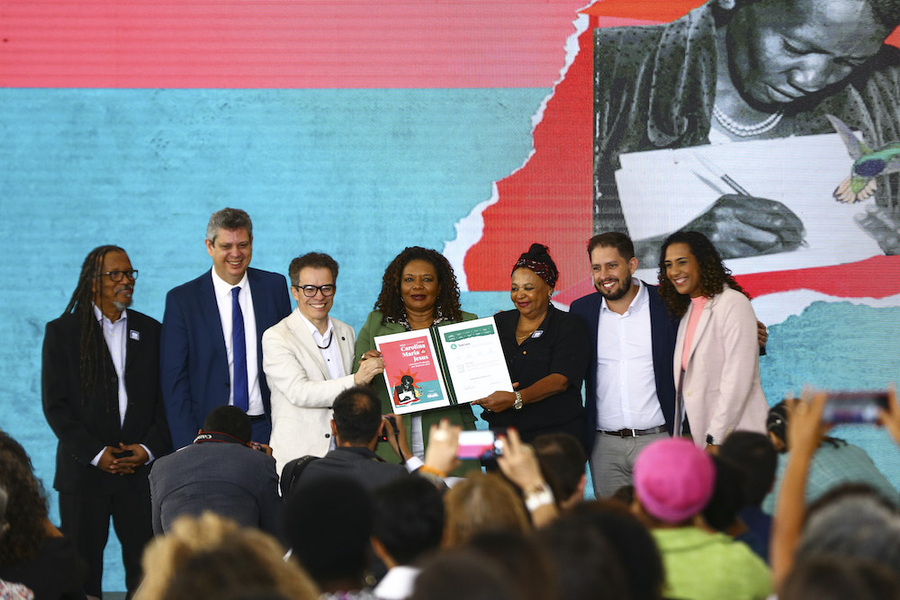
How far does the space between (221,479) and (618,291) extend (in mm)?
2028

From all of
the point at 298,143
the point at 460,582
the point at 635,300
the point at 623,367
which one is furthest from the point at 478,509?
the point at 298,143

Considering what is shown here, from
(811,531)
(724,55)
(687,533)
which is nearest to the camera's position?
(811,531)

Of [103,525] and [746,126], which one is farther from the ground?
[746,126]

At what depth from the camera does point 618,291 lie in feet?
14.4

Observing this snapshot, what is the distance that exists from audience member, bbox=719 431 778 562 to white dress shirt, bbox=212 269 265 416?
93.2 inches

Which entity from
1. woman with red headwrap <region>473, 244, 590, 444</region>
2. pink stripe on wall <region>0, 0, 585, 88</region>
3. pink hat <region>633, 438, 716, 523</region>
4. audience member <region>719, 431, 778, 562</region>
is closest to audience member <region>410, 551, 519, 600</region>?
pink hat <region>633, 438, 716, 523</region>

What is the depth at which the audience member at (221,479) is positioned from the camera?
3352mm

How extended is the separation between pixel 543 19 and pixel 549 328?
2.11m

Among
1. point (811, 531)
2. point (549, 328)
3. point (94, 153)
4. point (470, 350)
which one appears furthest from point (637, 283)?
point (94, 153)

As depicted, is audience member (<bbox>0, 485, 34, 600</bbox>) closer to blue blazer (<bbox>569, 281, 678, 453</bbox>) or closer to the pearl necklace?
blue blazer (<bbox>569, 281, 678, 453</bbox>)

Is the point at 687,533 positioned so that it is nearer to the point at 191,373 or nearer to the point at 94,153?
the point at 191,373

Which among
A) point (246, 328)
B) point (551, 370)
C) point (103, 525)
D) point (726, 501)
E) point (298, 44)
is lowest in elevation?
point (103, 525)

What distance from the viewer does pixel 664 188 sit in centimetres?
540

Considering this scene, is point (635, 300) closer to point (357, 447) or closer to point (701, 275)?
point (701, 275)
